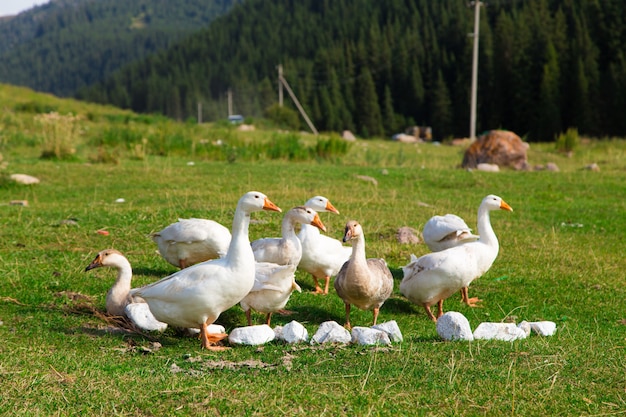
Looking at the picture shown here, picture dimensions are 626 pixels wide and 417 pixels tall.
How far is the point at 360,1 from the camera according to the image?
9444 centimetres

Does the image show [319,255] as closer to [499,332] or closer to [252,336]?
[252,336]

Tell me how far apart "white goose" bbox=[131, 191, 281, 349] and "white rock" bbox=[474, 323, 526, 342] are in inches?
73.5

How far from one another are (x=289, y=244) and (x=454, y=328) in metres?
2.22

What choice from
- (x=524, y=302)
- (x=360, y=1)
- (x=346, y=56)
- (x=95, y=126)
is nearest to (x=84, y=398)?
(x=524, y=302)

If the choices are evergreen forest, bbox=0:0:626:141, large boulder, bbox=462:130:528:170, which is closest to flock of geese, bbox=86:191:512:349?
large boulder, bbox=462:130:528:170

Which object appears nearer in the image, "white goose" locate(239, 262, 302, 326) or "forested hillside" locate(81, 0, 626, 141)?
"white goose" locate(239, 262, 302, 326)

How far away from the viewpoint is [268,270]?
6621 mm

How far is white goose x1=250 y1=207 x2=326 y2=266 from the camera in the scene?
7477 mm

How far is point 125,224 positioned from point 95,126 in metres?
19.6

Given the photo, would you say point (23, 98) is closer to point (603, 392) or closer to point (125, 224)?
point (125, 224)

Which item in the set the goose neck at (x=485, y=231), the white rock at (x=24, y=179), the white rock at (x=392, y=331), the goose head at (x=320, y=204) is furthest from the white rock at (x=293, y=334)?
the white rock at (x=24, y=179)

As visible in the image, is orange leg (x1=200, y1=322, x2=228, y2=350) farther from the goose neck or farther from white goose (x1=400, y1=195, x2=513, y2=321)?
the goose neck

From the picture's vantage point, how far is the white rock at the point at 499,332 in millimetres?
5957

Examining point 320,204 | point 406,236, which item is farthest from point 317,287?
point 406,236
